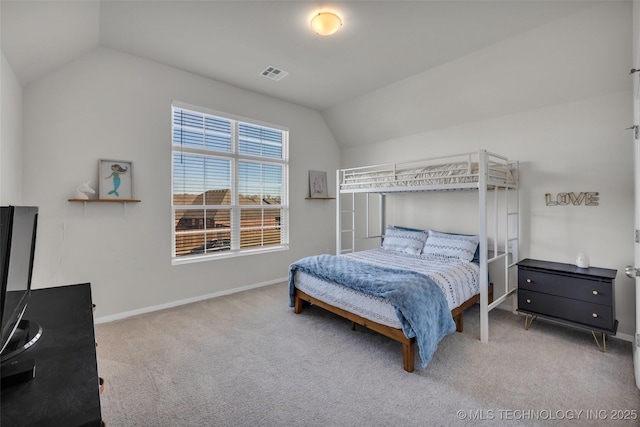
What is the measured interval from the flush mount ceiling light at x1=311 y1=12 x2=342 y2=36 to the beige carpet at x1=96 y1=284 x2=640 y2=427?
2808mm

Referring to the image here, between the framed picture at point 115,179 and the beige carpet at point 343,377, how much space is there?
4.54 feet

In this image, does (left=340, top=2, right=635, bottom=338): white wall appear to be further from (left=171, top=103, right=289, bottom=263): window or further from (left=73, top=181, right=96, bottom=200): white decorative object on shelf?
(left=73, top=181, right=96, bottom=200): white decorative object on shelf

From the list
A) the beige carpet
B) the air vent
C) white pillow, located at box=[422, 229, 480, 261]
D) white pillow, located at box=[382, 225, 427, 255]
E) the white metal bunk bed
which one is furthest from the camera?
white pillow, located at box=[382, 225, 427, 255]

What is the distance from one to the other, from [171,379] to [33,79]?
2.99 meters

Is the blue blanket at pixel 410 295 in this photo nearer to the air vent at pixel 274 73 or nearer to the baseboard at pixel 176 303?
the baseboard at pixel 176 303

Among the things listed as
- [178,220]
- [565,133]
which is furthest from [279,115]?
[565,133]

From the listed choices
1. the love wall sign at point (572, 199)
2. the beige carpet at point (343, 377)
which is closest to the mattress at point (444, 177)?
the love wall sign at point (572, 199)

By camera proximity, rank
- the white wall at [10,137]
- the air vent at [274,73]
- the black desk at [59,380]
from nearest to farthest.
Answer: the black desk at [59,380] → the white wall at [10,137] → the air vent at [274,73]

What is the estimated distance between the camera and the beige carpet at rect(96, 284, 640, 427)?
180 centimetres

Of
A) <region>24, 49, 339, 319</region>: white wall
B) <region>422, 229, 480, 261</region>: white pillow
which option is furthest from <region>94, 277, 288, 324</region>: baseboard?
<region>422, 229, 480, 261</region>: white pillow

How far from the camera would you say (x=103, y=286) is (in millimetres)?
3125

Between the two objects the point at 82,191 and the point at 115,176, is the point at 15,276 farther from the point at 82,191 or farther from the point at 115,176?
the point at 115,176

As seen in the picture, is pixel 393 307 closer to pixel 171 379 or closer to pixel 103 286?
pixel 171 379

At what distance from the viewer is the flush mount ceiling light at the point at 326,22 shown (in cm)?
244
